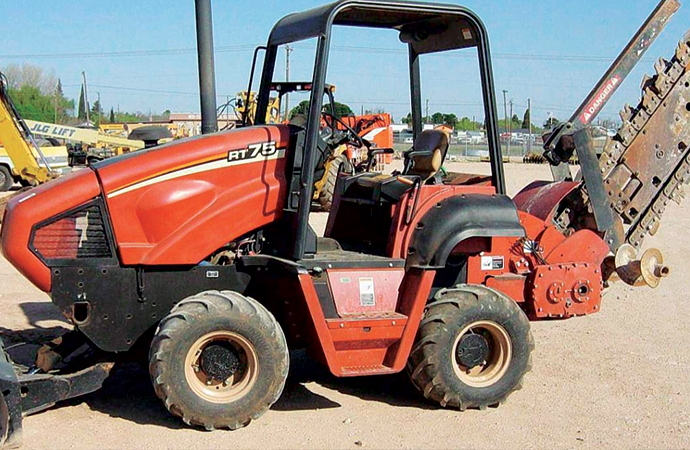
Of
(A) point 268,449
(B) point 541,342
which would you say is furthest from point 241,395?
(B) point 541,342

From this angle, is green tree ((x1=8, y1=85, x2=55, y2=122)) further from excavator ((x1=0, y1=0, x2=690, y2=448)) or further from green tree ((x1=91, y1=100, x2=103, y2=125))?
excavator ((x1=0, y1=0, x2=690, y2=448))

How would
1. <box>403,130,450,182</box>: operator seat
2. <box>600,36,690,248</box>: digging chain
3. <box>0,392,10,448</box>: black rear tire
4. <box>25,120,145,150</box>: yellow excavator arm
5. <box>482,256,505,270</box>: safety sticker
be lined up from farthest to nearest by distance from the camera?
<box>25,120,145,150</box>: yellow excavator arm
<box>600,36,690,248</box>: digging chain
<box>482,256,505,270</box>: safety sticker
<box>403,130,450,182</box>: operator seat
<box>0,392,10,448</box>: black rear tire

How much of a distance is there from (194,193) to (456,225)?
1.87 metres

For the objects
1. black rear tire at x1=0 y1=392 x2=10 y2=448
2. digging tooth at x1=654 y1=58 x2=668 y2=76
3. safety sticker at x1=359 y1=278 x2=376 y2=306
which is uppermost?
digging tooth at x1=654 y1=58 x2=668 y2=76

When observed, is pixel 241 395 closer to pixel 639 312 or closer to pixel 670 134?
pixel 670 134

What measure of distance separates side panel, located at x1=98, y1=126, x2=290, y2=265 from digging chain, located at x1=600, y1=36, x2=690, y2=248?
304cm

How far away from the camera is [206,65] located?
9156 mm

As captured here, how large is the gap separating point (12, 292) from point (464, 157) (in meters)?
37.3

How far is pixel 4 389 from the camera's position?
524 cm

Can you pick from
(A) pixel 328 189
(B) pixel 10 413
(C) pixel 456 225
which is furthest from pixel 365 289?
(A) pixel 328 189

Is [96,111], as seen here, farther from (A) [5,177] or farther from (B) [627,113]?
(B) [627,113]

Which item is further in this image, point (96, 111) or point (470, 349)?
point (96, 111)

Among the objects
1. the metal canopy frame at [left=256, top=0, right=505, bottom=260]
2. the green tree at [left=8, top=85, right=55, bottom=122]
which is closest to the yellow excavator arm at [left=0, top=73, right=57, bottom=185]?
the metal canopy frame at [left=256, top=0, right=505, bottom=260]

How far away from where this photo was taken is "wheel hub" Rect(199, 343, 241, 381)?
581 centimetres
